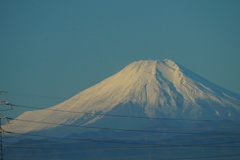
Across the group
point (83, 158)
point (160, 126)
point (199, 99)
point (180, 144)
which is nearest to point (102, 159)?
point (83, 158)

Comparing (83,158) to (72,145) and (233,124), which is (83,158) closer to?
(72,145)

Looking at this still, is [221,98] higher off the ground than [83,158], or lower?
higher

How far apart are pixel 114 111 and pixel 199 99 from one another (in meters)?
33.2

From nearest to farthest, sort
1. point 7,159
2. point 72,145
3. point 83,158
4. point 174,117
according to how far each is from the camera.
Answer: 1. point 7,159
2. point 83,158
3. point 72,145
4. point 174,117

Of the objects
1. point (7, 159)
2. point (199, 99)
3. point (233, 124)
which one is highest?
point (199, 99)

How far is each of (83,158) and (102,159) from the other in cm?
597

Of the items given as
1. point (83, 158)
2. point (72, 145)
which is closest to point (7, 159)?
point (83, 158)

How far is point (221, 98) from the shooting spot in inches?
7844

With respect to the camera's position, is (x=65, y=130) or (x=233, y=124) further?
(x=65, y=130)

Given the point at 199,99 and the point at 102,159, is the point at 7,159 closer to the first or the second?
the point at 102,159

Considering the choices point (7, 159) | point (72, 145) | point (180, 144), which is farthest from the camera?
point (72, 145)

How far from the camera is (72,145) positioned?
177 meters

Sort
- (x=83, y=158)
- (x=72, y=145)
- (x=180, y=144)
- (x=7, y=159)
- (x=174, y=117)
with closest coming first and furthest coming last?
(x=7, y=159) < (x=83, y=158) < (x=180, y=144) < (x=72, y=145) < (x=174, y=117)

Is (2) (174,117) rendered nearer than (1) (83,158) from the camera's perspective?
No
